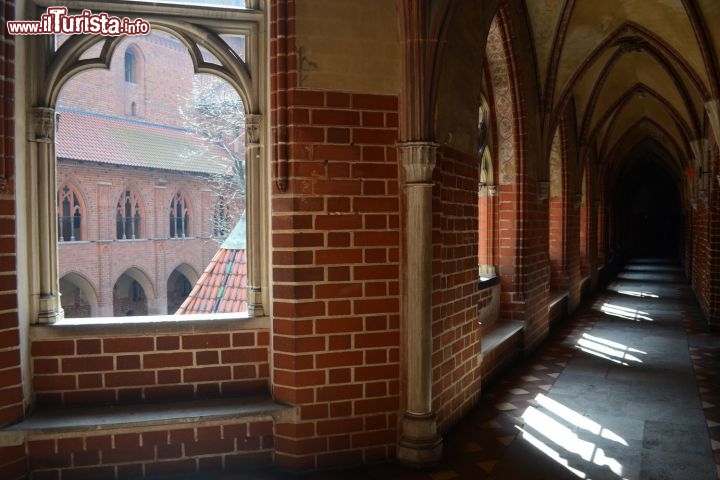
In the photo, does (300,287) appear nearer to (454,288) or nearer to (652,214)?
(454,288)

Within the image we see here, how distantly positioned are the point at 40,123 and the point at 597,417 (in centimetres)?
463

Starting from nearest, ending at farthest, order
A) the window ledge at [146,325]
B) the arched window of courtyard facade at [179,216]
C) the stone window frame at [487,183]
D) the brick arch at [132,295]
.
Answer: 1. the window ledge at [146,325]
2. the stone window frame at [487,183]
3. the arched window of courtyard facade at [179,216]
4. the brick arch at [132,295]

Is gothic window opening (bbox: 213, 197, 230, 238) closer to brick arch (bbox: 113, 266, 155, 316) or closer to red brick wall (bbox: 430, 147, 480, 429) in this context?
brick arch (bbox: 113, 266, 155, 316)

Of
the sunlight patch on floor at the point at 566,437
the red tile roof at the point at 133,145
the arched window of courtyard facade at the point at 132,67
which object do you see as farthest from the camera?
the arched window of courtyard facade at the point at 132,67

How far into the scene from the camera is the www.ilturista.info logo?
332 cm

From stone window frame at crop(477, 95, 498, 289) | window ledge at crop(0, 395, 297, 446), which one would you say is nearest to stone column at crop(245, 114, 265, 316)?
window ledge at crop(0, 395, 297, 446)

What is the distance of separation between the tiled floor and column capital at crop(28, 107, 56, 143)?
8.15ft

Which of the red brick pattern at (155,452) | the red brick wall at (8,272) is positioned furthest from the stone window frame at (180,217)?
the red brick pattern at (155,452)

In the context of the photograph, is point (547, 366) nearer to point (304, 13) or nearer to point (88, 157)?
point (304, 13)

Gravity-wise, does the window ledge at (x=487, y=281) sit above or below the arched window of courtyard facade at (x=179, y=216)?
below

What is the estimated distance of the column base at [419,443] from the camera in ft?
11.8

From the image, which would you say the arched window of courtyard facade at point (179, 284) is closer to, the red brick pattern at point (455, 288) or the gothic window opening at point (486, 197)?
the gothic window opening at point (486, 197)

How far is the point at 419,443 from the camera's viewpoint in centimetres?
362

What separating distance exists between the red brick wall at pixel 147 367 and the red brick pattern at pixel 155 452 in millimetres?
291
